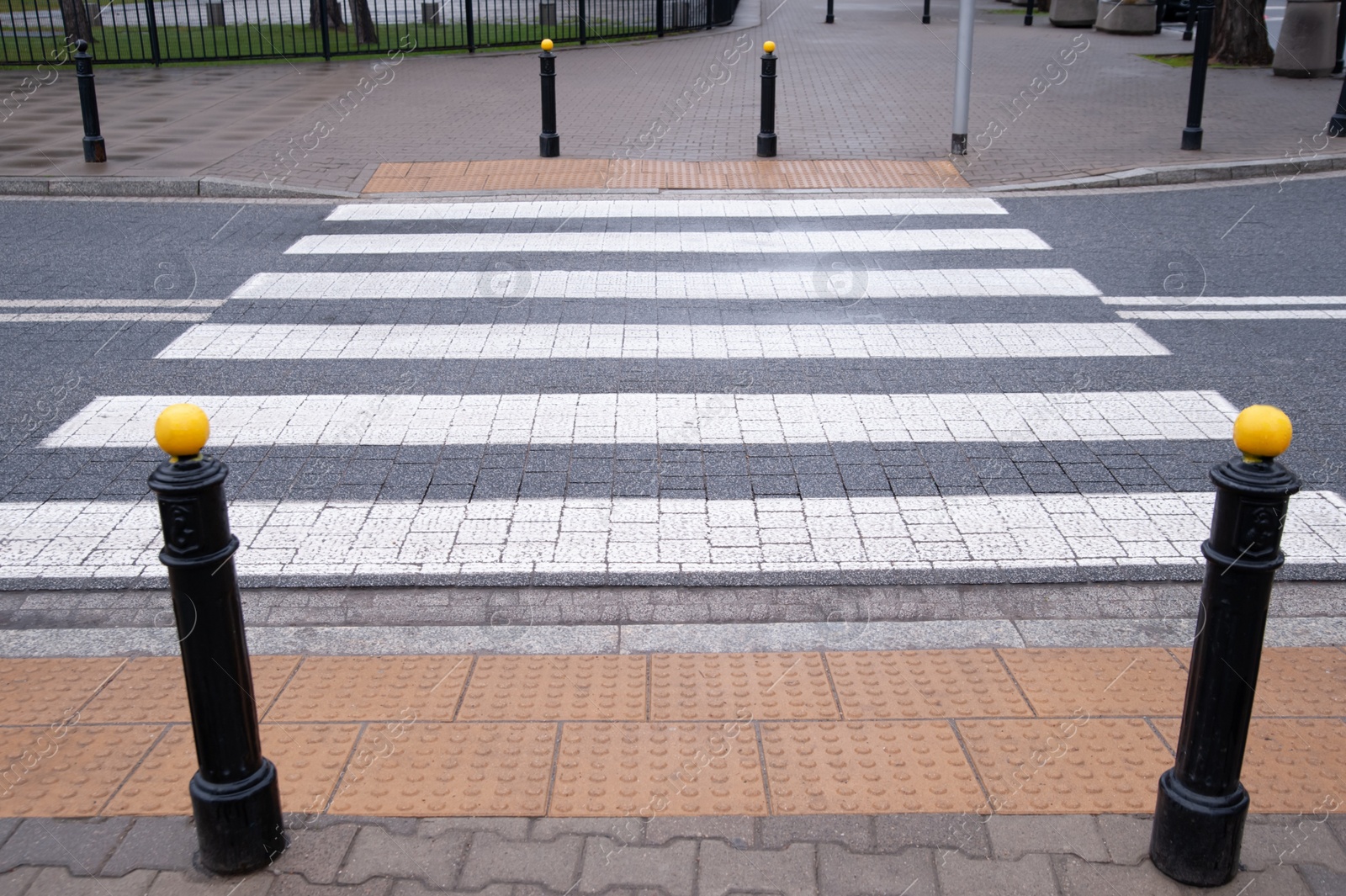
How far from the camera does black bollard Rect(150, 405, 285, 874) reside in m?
2.83

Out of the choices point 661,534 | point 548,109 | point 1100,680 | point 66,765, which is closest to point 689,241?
point 548,109

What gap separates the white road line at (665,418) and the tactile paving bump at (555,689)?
2117mm

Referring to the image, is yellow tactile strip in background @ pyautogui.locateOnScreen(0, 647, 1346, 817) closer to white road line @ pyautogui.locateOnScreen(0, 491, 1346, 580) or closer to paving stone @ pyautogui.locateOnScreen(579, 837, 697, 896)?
paving stone @ pyautogui.locateOnScreen(579, 837, 697, 896)

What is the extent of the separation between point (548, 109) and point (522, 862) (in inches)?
422

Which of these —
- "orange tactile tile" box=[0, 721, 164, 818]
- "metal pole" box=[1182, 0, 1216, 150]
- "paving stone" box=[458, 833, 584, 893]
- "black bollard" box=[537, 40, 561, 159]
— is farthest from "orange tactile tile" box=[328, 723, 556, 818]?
"metal pole" box=[1182, 0, 1216, 150]

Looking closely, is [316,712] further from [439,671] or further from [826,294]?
[826,294]

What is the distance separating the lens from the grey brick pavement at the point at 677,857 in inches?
123

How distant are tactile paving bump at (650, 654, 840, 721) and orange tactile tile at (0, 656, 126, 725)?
195 cm

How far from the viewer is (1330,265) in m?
9.34

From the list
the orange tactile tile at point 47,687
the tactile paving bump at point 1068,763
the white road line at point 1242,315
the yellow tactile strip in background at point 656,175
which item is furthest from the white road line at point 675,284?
the tactile paving bump at point 1068,763

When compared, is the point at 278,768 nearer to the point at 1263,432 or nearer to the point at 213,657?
the point at 213,657

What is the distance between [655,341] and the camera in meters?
7.66

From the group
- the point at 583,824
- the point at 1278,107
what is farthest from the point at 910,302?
the point at 1278,107

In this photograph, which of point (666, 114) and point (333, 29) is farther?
point (333, 29)
